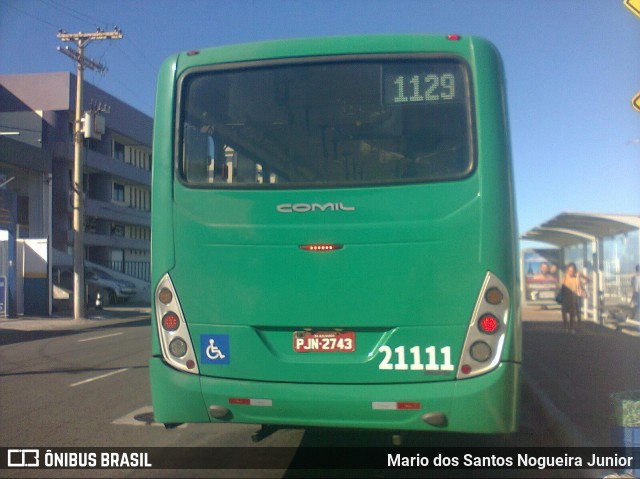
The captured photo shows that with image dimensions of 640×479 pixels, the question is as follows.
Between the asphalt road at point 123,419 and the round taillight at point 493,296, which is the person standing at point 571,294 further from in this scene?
the round taillight at point 493,296

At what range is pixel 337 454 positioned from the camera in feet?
19.8

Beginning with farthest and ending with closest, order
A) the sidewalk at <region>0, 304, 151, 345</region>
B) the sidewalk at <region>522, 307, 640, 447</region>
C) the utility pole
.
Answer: the utility pole, the sidewalk at <region>0, 304, 151, 345</region>, the sidewalk at <region>522, 307, 640, 447</region>

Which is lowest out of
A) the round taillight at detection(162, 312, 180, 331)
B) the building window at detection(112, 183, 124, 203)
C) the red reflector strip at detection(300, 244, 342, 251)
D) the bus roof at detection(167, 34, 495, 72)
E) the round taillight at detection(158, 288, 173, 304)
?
the round taillight at detection(162, 312, 180, 331)

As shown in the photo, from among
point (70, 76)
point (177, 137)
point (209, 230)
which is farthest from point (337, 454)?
point (70, 76)

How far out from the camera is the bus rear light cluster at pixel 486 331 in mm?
4426

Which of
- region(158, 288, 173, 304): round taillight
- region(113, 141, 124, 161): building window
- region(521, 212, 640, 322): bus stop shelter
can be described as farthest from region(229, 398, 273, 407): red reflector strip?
region(113, 141, 124, 161): building window

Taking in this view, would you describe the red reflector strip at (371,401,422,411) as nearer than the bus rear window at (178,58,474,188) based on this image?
Yes

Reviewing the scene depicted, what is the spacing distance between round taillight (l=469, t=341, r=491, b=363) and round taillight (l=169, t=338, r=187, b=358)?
6.77 feet

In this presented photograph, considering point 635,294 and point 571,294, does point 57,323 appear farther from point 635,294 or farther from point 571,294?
point 635,294

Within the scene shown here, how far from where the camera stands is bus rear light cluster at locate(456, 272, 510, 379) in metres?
4.43

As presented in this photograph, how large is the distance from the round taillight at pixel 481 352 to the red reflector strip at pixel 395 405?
0.50m

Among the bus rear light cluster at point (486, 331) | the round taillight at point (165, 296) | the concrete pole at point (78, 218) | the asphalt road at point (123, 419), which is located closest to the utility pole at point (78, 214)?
the concrete pole at point (78, 218)

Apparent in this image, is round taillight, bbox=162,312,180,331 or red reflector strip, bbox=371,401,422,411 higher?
round taillight, bbox=162,312,180,331

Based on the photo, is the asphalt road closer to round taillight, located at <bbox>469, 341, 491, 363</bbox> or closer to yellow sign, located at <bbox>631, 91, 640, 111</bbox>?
round taillight, located at <bbox>469, 341, 491, 363</bbox>
